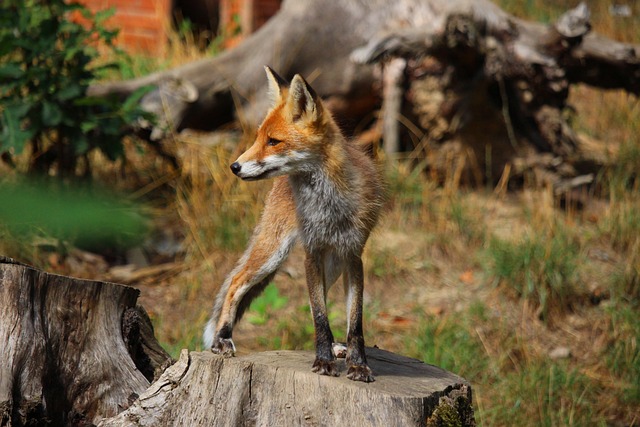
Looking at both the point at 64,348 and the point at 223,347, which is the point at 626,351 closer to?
the point at 223,347

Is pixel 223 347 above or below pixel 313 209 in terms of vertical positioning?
below

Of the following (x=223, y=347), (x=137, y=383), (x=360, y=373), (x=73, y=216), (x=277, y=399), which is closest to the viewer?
(x=277, y=399)

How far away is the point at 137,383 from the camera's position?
3900 mm

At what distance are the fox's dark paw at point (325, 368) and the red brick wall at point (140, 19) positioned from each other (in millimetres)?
9154

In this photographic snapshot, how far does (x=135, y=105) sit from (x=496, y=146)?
13.2 ft

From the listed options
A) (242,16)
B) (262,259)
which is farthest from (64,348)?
(242,16)

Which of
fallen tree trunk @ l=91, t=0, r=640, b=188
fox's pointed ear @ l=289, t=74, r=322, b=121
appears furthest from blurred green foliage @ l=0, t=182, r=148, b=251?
fox's pointed ear @ l=289, t=74, r=322, b=121

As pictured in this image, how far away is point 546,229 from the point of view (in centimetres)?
736

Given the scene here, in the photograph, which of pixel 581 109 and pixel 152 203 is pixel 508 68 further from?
pixel 152 203

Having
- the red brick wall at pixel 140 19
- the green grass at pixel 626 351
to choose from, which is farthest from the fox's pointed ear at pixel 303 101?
the red brick wall at pixel 140 19

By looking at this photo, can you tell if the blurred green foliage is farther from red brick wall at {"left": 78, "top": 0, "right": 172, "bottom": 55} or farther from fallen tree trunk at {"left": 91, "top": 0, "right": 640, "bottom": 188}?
red brick wall at {"left": 78, "top": 0, "right": 172, "bottom": 55}

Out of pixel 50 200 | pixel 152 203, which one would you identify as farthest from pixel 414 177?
pixel 50 200

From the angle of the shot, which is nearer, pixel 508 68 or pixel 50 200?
pixel 50 200

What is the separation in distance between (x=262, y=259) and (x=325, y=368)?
85cm
